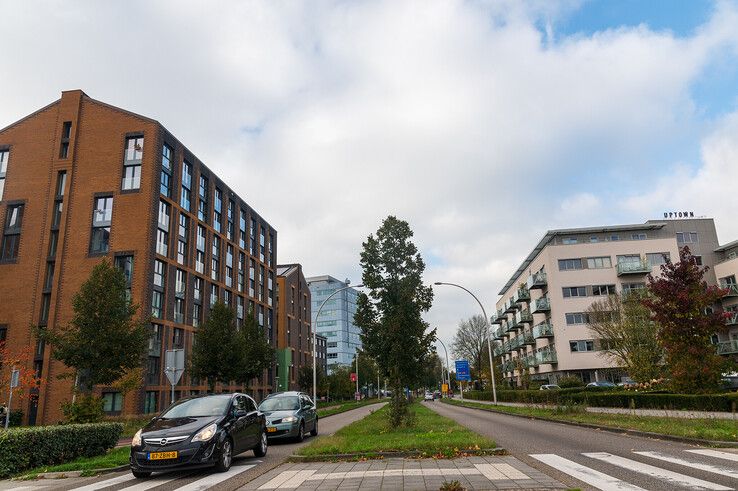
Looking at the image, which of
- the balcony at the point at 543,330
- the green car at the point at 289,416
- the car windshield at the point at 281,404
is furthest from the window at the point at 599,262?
the car windshield at the point at 281,404

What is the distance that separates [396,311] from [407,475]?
832cm

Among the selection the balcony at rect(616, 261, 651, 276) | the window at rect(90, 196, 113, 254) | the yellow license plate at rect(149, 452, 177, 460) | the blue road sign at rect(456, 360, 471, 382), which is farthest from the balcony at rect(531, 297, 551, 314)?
the yellow license plate at rect(149, 452, 177, 460)

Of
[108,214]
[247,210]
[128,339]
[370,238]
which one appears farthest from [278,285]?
[370,238]

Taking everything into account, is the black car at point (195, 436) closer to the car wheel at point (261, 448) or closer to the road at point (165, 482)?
the road at point (165, 482)

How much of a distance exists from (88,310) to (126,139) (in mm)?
24221

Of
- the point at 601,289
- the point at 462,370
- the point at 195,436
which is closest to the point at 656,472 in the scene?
the point at 195,436

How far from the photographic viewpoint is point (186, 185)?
151ft

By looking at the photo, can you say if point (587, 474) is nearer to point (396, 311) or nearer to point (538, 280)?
point (396, 311)

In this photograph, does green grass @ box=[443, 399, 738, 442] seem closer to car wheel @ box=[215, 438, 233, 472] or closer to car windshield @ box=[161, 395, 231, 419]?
car wheel @ box=[215, 438, 233, 472]

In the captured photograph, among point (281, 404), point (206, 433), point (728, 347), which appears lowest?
point (206, 433)

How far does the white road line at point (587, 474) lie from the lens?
6838 mm

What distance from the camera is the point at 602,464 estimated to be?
879 cm

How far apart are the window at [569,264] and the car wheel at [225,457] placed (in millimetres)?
46354

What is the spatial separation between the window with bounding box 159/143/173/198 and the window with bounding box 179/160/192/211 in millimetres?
2150
